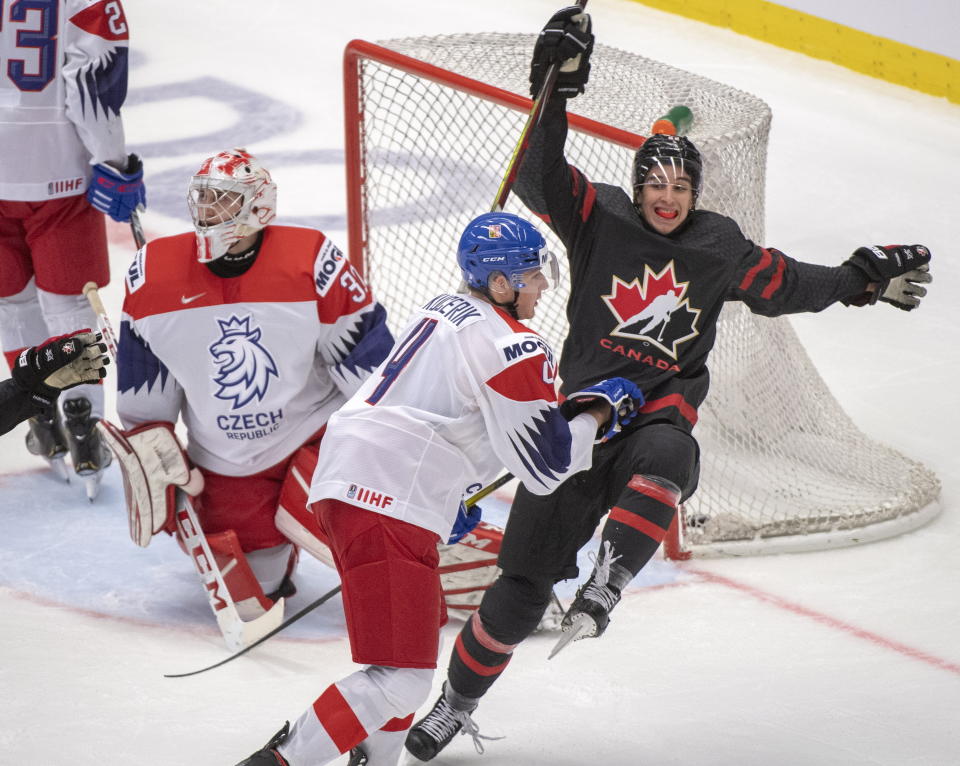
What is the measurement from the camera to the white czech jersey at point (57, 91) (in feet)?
11.5

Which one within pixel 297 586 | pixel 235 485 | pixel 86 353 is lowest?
pixel 297 586

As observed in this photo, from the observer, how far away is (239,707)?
273 centimetres

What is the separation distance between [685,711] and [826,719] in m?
0.30

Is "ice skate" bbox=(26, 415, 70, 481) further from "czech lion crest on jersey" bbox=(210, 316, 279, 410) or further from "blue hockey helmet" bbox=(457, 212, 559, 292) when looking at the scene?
"blue hockey helmet" bbox=(457, 212, 559, 292)

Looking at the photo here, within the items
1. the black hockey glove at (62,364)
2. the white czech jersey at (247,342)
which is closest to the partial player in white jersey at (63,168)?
the white czech jersey at (247,342)

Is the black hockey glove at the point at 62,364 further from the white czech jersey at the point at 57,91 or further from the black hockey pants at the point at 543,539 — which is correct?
the white czech jersey at the point at 57,91

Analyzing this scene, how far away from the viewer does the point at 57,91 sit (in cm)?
360

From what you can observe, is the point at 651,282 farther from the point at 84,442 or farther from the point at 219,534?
the point at 84,442

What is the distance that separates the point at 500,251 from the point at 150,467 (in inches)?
46.0

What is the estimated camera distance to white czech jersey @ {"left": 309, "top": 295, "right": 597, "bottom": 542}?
2.22 metres

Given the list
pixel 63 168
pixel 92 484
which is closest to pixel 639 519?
pixel 92 484

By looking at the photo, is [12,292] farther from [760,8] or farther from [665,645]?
[760,8]

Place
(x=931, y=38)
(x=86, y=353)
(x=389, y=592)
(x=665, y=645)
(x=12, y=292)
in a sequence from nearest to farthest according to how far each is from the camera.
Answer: (x=389, y=592)
(x=86, y=353)
(x=665, y=645)
(x=12, y=292)
(x=931, y=38)

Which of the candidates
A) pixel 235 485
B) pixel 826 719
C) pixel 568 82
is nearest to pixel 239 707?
pixel 235 485
